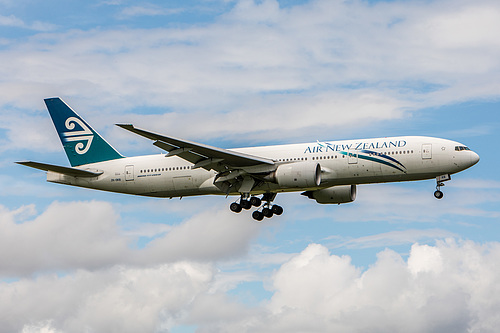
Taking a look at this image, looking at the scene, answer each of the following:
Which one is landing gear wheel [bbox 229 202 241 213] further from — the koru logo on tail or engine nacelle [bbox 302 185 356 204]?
the koru logo on tail

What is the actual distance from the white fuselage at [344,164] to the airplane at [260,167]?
0.05m

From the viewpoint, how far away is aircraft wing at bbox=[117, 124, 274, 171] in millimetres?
40969

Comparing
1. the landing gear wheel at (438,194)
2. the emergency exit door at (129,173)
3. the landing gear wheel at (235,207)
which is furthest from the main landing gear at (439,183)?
the emergency exit door at (129,173)

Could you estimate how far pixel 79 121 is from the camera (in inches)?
2005

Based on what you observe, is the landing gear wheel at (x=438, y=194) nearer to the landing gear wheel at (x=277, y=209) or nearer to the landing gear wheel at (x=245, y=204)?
the landing gear wheel at (x=277, y=209)

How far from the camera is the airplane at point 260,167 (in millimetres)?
42250

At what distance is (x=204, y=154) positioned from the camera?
43062 millimetres

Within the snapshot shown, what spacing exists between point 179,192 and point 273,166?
6592 mm

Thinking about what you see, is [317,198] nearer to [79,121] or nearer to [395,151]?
[395,151]

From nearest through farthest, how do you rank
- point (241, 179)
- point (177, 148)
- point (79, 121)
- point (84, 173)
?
point (177, 148) < point (241, 179) < point (84, 173) < point (79, 121)

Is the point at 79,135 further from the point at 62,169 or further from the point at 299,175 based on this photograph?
the point at 299,175

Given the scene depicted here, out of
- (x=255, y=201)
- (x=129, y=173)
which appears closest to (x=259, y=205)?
(x=255, y=201)

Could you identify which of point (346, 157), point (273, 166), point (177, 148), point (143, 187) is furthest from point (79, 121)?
point (346, 157)

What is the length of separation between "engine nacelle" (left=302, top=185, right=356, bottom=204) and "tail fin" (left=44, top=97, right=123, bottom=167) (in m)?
13.0
